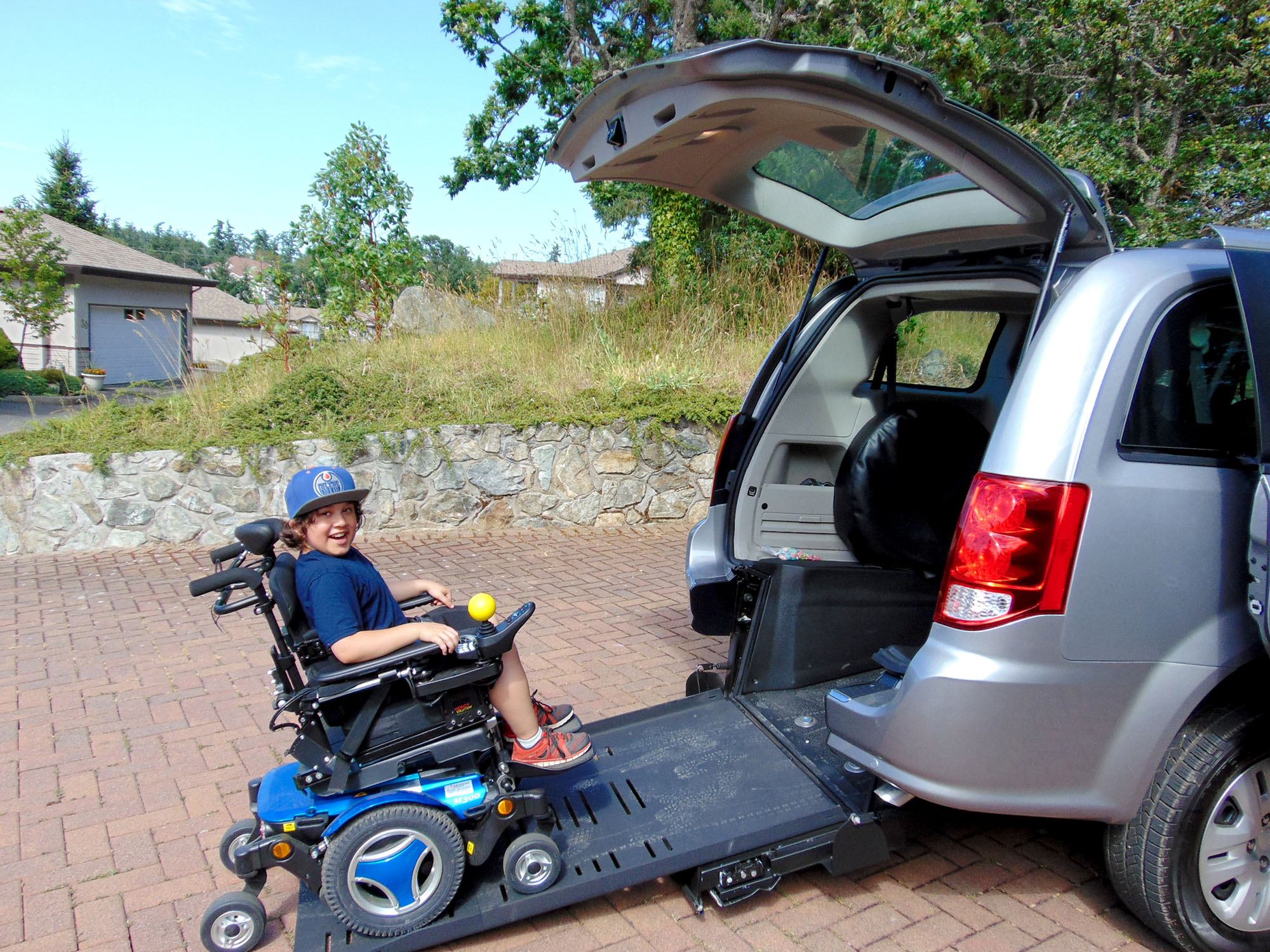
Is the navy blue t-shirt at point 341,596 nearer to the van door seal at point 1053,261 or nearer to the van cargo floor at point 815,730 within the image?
the van cargo floor at point 815,730

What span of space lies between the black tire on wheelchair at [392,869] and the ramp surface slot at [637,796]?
0.61 meters

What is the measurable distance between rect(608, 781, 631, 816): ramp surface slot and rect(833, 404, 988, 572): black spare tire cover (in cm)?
159

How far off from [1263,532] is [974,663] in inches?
31.0

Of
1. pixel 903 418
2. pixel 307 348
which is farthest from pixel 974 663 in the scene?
pixel 307 348

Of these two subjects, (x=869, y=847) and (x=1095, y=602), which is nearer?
(x=1095, y=602)

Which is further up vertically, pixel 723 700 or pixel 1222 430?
pixel 1222 430

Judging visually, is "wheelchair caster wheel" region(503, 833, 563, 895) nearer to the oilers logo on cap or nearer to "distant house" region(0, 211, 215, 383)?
the oilers logo on cap

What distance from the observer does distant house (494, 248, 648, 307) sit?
410 inches

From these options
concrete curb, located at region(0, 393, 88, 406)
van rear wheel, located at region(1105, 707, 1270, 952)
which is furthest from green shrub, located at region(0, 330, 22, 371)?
van rear wheel, located at region(1105, 707, 1270, 952)

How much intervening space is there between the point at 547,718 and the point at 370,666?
70 cm

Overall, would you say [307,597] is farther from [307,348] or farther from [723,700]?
[307,348]

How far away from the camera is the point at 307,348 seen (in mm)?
9883

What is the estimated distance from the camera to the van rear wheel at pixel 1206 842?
237cm

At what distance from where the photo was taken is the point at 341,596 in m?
2.53
